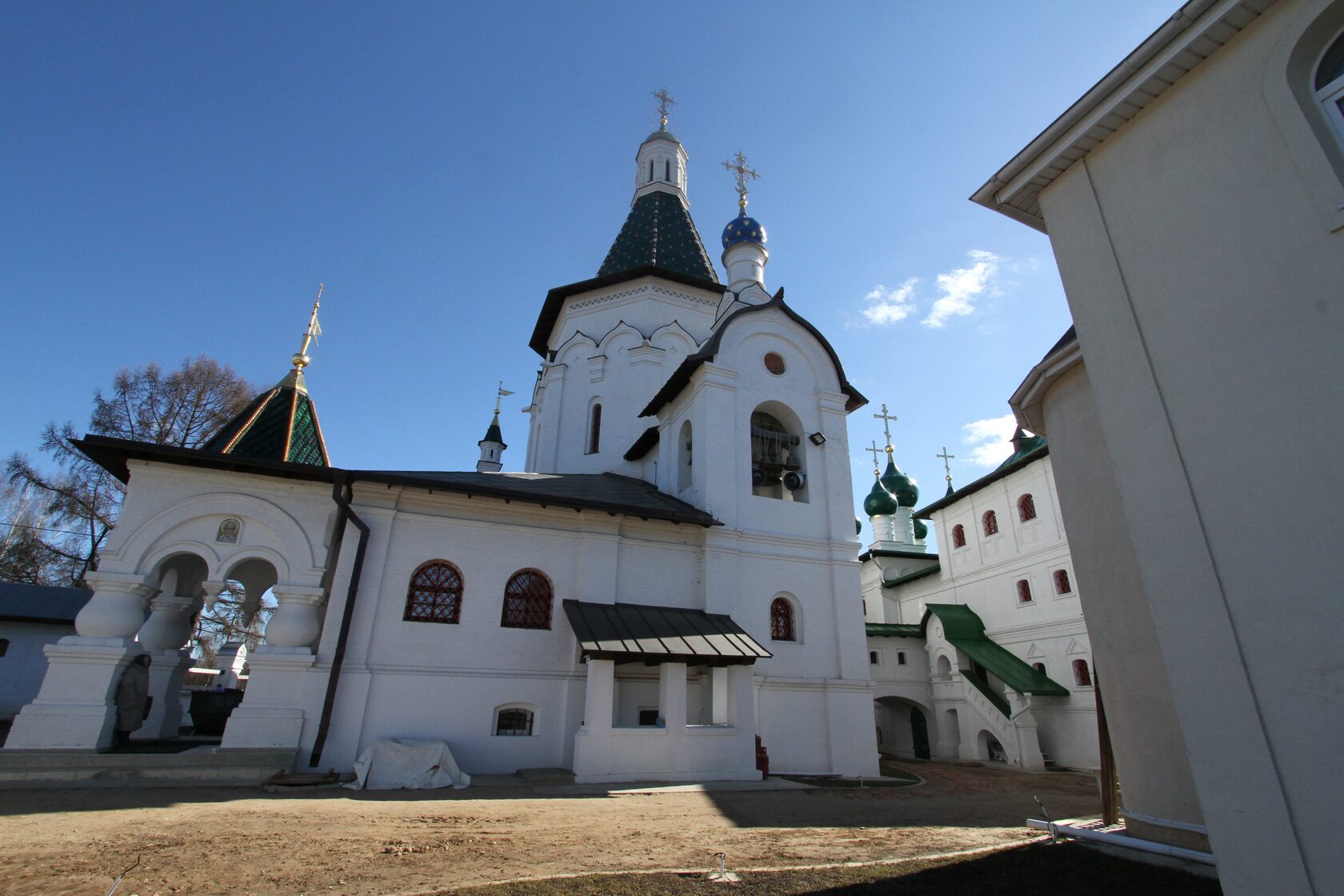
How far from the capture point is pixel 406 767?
28.9 ft

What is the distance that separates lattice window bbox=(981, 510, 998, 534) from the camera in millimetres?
21078

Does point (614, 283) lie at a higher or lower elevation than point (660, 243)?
lower

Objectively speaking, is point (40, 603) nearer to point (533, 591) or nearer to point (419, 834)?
point (533, 591)

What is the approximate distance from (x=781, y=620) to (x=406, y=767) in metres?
6.93

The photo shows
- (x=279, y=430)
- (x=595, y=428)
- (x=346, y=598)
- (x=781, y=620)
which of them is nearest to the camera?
(x=346, y=598)

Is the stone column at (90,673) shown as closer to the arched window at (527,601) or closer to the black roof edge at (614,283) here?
the arched window at (527,601)

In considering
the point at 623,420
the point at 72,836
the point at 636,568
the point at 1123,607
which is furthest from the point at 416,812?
the point at 623,420

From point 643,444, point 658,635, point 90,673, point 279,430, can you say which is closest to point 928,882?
point 658,635

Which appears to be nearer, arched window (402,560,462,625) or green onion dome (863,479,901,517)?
arched window (402,560,462,625)

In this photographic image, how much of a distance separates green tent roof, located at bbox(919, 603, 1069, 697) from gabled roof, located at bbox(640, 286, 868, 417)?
8.63 m

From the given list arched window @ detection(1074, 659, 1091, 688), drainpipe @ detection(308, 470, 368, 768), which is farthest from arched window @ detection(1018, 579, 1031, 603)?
drainpipe @ detection(308, 470, 368, 768)

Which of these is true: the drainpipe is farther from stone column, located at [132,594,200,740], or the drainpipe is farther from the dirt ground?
stone column, located at [132,594,200,740]

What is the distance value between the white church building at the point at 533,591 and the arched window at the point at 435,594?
0.11ft

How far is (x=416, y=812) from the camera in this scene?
698 cm
